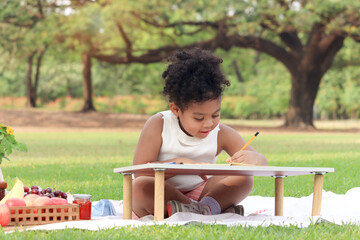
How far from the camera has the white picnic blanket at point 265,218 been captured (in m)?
3.74

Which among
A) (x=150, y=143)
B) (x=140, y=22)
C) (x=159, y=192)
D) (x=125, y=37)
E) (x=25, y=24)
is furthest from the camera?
(x=25, y=24)

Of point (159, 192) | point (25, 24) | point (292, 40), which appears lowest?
point (159, 192)

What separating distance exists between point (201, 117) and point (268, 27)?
875 inches

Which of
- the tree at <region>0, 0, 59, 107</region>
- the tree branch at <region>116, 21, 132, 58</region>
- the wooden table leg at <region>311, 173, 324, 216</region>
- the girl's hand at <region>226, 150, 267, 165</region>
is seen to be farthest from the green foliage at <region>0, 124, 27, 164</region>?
the tree at <region>0, 0, 59, 107</region>

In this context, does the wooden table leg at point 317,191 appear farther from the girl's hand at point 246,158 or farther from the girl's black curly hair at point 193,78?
the girl's black curly hair at point 193,78

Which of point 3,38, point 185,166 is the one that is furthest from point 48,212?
point 3,38

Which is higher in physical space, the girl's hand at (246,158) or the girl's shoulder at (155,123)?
the girl's shoulder at (155,123)

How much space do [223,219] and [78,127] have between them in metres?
22.5

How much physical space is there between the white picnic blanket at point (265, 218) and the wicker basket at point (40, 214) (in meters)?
0.20

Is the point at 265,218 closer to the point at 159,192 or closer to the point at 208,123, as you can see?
the point at 208,123

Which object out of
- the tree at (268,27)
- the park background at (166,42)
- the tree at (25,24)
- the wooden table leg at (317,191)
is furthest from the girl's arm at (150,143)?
the tree at (25,24)

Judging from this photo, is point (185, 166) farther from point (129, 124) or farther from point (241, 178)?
point (129, 124)

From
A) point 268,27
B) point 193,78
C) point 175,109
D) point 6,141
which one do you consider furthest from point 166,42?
point 193,78

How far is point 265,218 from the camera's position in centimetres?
418
